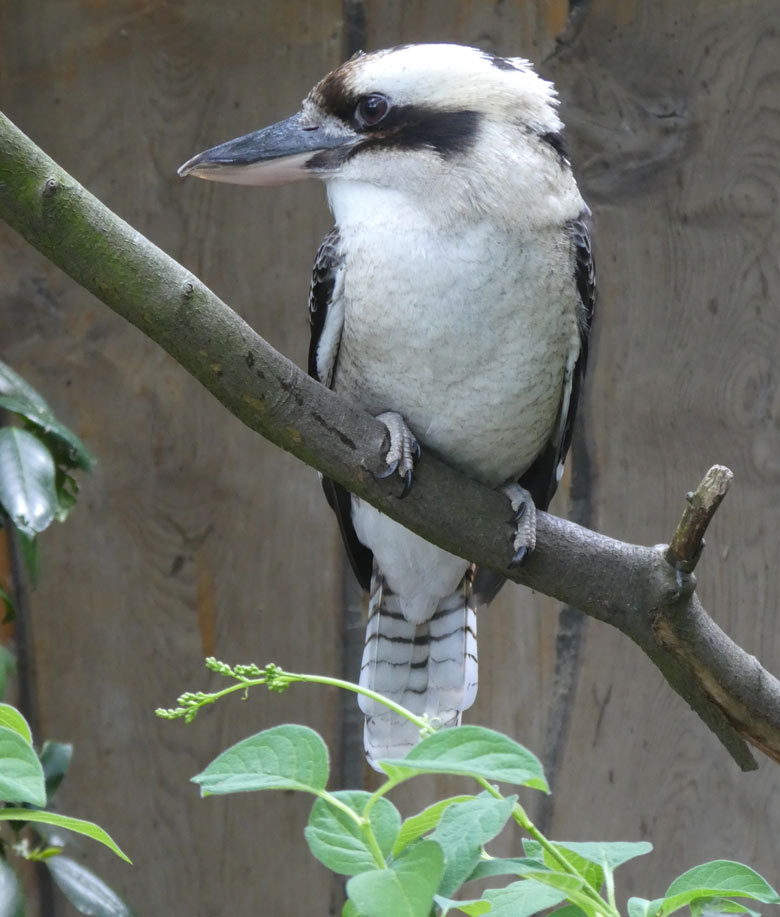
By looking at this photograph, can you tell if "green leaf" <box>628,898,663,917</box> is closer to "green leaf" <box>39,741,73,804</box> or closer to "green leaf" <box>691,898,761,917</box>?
"green leaf" <box>691,898,761,917</box>

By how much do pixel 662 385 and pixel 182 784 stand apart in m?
1.12

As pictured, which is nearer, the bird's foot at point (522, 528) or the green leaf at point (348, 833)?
the green leaf at point (348, 833)

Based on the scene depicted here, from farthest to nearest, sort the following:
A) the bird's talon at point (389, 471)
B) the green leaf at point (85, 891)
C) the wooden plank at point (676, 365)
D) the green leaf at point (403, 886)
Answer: the wooden plank at point (676, 365), the green leaf at point (85, 891), the bird's talon at point (389, 471), the green leaf at point (403, 886)

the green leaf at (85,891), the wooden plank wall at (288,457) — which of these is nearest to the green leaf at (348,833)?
the green leaf at (85,891)

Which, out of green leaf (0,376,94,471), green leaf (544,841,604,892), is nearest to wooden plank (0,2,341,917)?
green leaf (0,376,94,471)

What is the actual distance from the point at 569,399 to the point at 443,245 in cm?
31

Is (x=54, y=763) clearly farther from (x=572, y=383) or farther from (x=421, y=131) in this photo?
(x=421, y=131)

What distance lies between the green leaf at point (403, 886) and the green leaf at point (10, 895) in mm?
896

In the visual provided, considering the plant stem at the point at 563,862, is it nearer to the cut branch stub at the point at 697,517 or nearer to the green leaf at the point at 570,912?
the green leaf at the point at 570,912

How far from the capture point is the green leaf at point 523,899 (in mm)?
568

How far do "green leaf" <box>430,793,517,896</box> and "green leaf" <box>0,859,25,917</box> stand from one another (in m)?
0.87

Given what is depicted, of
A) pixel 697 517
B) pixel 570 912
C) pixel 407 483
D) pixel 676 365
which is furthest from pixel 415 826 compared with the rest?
pixel 676 365

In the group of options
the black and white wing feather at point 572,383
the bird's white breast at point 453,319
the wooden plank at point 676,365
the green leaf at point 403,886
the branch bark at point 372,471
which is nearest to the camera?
the green leaf at point 403,886

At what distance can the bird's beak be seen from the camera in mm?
1257
